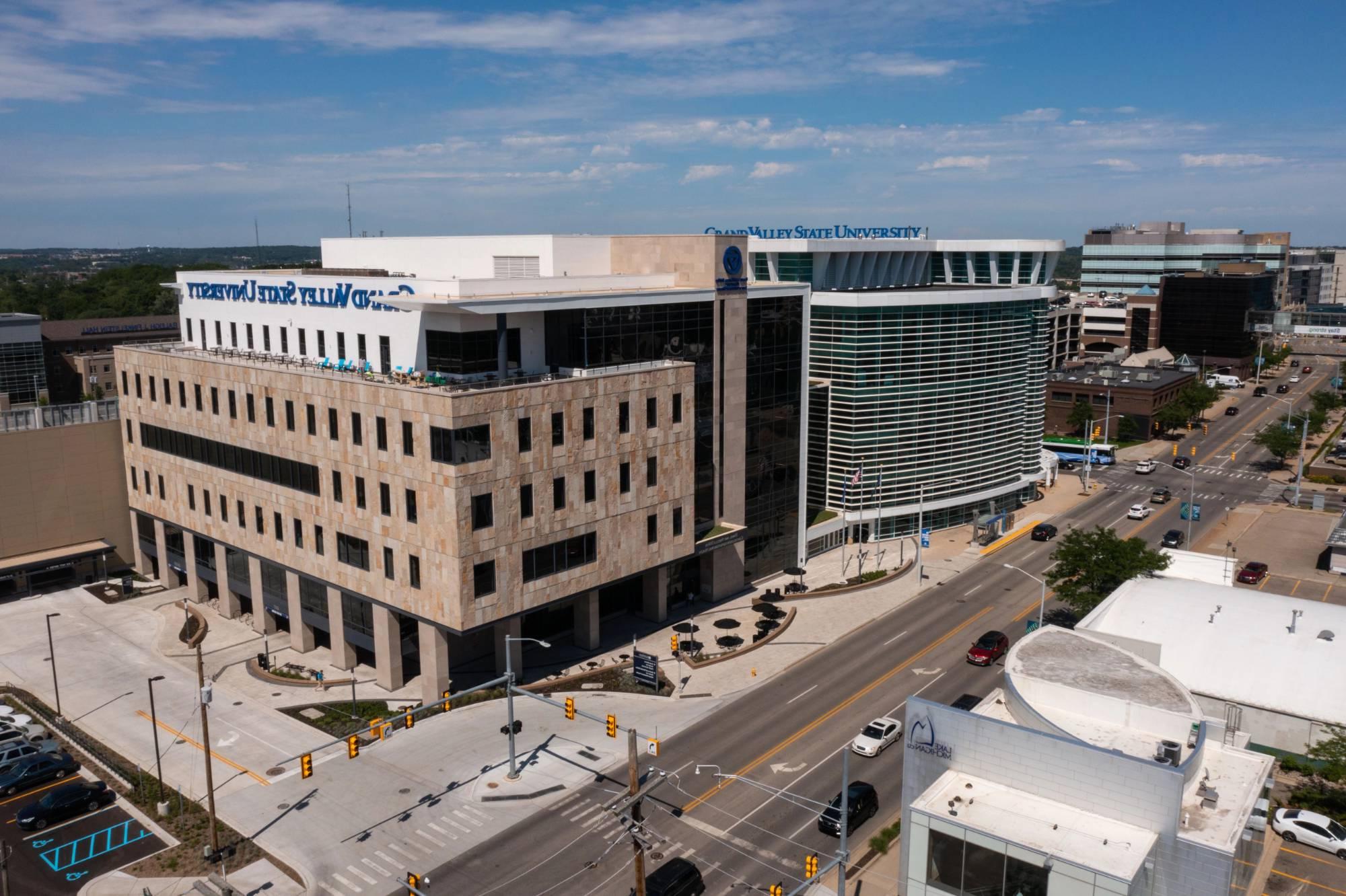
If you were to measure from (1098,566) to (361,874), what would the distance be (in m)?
56.2

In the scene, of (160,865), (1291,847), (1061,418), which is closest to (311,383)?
(160,865)

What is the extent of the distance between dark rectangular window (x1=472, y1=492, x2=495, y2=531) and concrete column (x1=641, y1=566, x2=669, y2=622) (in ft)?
59.0

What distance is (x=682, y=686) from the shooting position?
66.1 meters

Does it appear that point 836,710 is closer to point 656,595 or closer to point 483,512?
point 656,595

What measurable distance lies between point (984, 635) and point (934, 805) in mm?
37187

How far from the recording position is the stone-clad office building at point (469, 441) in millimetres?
62000

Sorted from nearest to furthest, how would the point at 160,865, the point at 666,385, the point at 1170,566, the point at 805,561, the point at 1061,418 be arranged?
the point at 160,865 → the point at 666,385 → the point at 1170,566 → the point at 805,561 → the point at 1061,418

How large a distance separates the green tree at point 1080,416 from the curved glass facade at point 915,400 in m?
52.2

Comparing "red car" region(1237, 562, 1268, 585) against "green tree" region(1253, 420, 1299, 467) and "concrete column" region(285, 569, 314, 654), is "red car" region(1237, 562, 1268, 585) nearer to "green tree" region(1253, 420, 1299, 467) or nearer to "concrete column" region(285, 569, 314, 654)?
"green tree" region(1253, 420, 1299, 467)

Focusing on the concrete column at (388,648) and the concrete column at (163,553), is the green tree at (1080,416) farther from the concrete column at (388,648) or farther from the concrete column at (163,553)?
the concrete column at (163,553)

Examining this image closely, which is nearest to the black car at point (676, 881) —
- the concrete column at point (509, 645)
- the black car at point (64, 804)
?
the concrete column at point (509, 645)

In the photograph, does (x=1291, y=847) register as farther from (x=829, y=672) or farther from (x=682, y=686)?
(x=682, y=686)

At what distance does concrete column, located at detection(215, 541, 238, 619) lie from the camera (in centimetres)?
8044

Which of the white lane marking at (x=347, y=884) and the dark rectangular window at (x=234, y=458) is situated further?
the dark rectangular window at (x=234, y=458)
